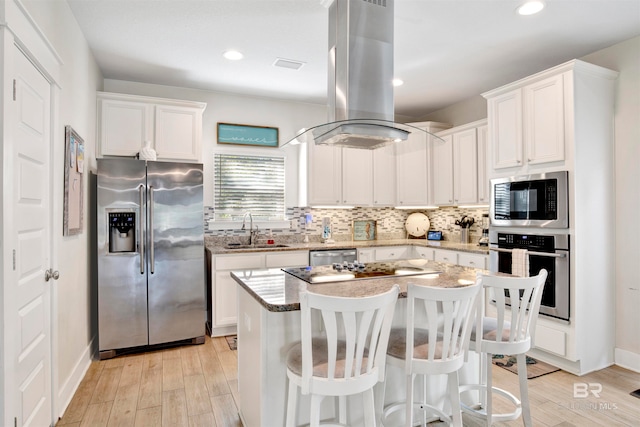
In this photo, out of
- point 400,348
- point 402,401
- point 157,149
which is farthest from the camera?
point 157,149

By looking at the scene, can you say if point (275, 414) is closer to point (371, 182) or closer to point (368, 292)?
point (368, 292)

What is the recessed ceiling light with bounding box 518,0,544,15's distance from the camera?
2619 millimetres

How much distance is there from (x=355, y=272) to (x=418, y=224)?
3222 millimetres

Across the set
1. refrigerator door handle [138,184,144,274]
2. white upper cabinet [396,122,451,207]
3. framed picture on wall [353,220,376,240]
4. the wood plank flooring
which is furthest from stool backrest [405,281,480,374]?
framed picture on wall [353,220,376,240]

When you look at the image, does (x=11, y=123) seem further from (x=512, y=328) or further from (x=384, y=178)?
(x=384, y=178)

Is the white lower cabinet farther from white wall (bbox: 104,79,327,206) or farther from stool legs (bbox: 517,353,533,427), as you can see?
stool legs (bbox: 517,353,533,427)

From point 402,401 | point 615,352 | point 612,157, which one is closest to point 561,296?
point 615,352

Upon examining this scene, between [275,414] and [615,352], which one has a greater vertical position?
[275,414]

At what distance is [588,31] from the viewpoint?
3.03 meters

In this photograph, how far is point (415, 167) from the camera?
16.7 ft

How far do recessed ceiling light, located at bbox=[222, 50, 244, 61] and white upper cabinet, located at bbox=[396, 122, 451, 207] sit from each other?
92.0 inches

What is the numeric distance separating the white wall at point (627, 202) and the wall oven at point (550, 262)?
1.54 ft

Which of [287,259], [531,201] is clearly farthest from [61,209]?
[531,201]

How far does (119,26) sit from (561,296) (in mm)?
4241
